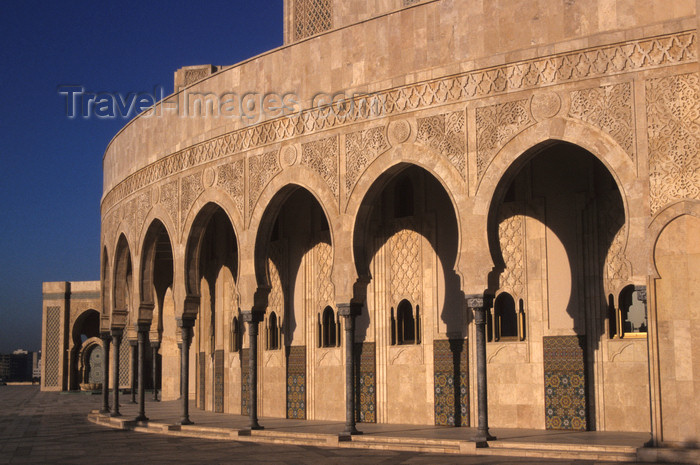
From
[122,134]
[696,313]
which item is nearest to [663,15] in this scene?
[696,313]

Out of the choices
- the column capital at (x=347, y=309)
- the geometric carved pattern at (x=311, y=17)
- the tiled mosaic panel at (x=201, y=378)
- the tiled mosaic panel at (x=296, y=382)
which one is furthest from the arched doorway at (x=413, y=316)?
the tiled mosaic panel at (x=201, y=378)

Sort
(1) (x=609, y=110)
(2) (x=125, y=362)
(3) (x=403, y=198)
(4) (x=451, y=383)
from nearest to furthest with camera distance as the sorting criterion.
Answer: (1) (x=609, y=110)
(4) (x=451, y=383)
(3) (x=403, y=198)
(2) (x=125, y=362)

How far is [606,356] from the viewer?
1137 cm

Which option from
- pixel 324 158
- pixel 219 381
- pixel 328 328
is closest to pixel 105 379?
pixel 219 381

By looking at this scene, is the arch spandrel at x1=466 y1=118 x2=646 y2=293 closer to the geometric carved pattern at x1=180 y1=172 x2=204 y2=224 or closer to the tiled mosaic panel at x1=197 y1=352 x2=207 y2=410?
the geometric carved pattern at x1=180 y1=172 x2=204 y2=224

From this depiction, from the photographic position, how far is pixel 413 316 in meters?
13.4

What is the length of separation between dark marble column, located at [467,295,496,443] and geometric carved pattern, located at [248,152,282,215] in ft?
13.7

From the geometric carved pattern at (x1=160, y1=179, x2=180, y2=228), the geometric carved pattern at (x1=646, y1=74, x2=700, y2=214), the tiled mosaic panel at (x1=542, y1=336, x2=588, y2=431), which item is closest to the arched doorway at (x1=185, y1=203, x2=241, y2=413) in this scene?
the geometric carved pattern at (x1=160, y1=179, x2=180, y2=228)

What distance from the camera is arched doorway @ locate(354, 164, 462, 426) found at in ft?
42.2

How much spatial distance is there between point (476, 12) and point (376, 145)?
2.21 metres

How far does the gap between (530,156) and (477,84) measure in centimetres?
116

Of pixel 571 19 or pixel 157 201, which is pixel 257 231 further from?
pixel 571 19

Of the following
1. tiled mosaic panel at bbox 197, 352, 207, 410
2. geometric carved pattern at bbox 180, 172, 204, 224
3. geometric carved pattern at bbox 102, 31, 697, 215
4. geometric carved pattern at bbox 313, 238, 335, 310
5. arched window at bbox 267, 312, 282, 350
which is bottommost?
tiled mosaic panel at bbox 197, 352, 207, 410

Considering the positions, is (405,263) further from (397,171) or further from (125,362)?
(125,362)
